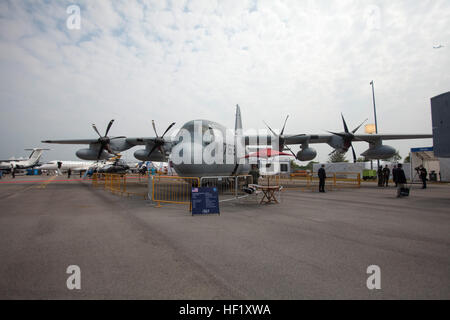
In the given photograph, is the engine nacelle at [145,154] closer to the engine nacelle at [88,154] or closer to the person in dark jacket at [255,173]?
the engine nacelle at [88,154]

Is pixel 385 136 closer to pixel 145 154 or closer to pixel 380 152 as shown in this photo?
pixel 380 152

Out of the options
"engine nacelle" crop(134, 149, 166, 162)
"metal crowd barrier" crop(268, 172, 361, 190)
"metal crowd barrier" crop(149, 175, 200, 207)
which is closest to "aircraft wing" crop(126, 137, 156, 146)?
"engine nacelle" crop(134, 149, 166, 162)

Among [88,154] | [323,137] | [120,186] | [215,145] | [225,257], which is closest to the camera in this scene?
[225,257]

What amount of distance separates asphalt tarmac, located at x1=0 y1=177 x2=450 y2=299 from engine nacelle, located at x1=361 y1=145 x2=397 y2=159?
14.7m

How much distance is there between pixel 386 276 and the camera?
2990mm

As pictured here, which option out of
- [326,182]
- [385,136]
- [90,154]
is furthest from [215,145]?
[326,182]

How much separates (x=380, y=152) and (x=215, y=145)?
53.4ft

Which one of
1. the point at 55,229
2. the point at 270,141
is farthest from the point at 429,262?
the point at 270,141

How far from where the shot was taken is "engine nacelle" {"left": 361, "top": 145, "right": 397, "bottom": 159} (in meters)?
19.3

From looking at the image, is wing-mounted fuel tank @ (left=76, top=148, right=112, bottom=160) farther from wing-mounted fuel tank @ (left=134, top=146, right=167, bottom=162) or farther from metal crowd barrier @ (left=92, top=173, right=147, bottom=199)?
wing-mounted fuel tank @ (left=134, top=146, right=167, bottom=162)

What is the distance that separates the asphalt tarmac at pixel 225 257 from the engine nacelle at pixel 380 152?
1468 cm

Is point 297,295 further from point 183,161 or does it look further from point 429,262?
point 183,161

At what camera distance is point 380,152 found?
→ 19.5 m
